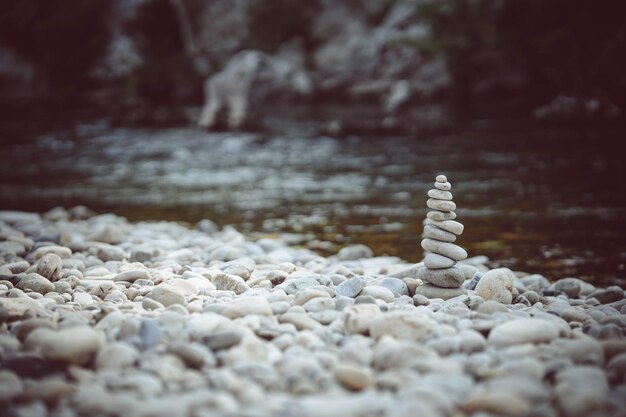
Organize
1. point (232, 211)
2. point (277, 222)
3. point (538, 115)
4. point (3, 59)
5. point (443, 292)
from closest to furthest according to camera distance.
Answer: point (443, 292) < point (277, 222) < point (232, 211) < point (538, 115) < point (3, 59)

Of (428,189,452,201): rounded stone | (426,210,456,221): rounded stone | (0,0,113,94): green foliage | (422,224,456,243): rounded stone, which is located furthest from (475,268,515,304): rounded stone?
(0,0,113,94): green foliage

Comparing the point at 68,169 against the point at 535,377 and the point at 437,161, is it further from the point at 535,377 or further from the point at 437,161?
the point at 535,377

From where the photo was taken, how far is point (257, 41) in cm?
5022

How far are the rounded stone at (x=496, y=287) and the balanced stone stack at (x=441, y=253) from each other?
5.8 inches

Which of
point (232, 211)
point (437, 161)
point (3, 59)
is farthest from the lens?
point (3, 59)

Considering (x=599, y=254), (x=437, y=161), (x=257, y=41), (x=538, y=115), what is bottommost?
(x=599, y=254)

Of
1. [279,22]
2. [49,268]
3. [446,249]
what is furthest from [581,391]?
[279,22]

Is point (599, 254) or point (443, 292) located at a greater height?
point (599, 254)

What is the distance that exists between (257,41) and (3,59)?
1936cm

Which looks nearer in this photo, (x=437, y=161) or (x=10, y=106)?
(x=437, y=161)

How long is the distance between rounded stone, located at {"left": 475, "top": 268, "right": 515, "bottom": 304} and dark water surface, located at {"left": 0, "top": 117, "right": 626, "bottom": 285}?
1820mm

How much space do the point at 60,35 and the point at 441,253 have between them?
4862cm

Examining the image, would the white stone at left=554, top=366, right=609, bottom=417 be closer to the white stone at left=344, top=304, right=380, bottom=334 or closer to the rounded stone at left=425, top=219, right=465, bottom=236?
the white stone at left=344, top=304, right=380, bottom=334

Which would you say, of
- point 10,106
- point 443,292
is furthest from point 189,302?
point 10,106
